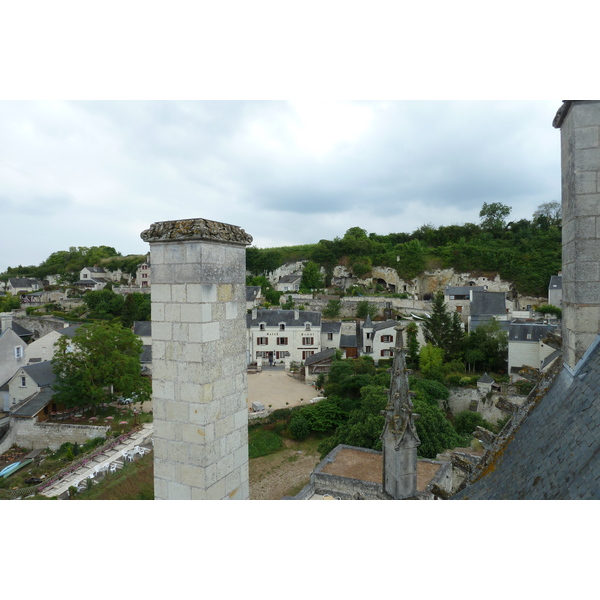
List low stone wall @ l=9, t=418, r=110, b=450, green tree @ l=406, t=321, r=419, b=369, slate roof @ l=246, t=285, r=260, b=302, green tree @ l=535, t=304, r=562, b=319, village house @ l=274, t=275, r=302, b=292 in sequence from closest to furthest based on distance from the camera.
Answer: low stone wall @ l=9, t=418, r=110, b=450, green tree @ l=406, t=321, r=419, b=369, green tree @ l=535, t=304, r=562, b=319, slate roof @ l=246, t=285, r=260, b=302, village house @ l=274, t=275, r=302, b=292

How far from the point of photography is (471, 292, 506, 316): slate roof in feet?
104

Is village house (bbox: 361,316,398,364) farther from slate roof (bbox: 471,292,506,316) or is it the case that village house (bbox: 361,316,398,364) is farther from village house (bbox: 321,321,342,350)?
slate roof (bbox: 471,292,506,316)

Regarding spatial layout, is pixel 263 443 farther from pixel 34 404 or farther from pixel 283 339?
pixel 283 339

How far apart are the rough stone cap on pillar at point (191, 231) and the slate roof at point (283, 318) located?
28.4 metres

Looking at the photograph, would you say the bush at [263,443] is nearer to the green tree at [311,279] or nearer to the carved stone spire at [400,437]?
the carved stone spire at [400,437]

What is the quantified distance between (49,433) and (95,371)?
135 inches

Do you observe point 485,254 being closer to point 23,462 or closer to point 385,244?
point 385,244

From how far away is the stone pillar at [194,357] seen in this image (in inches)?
105

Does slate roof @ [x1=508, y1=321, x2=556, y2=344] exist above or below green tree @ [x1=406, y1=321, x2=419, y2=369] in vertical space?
above

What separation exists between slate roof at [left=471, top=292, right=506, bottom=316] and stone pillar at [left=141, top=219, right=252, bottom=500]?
3243 centimetres

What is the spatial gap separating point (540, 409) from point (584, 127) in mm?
2347

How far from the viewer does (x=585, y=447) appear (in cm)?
249

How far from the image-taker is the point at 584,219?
10.8ft

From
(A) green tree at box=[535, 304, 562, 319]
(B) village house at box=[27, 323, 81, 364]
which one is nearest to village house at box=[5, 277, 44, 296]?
(B) village house at box=[27, 323, 81, 364]
